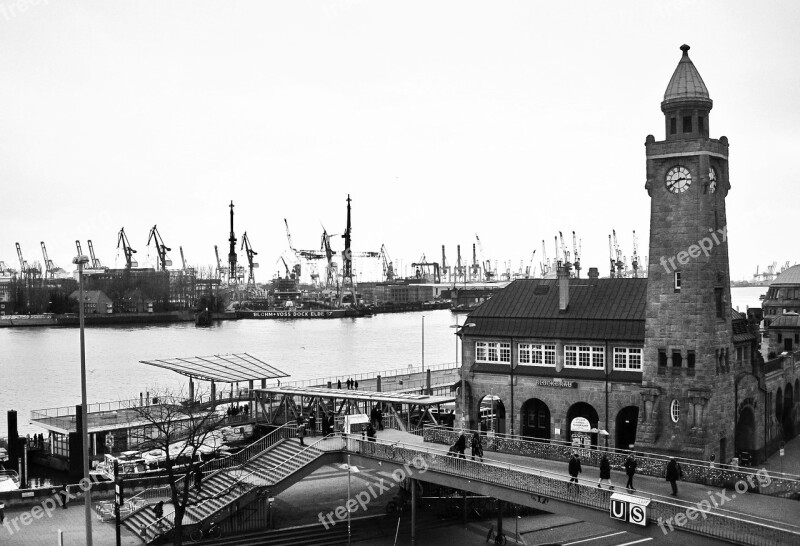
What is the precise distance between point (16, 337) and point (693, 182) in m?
177

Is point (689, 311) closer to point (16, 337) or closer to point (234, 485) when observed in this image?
point (234, 485)

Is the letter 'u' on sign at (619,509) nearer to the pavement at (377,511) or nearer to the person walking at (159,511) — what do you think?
the pavement at (377,511)

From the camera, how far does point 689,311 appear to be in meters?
39.9

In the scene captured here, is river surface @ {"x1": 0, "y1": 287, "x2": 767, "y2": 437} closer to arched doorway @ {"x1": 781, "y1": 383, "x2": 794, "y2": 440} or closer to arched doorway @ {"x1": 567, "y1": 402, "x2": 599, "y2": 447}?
arched doorway @ {"x1": 567, "y1": 402, "x2": 599, "y2": 447}

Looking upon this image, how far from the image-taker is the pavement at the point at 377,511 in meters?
29.3

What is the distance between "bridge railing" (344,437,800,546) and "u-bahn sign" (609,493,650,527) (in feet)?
0.80

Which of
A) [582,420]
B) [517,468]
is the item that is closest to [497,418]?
[582,420]

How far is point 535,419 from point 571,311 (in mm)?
6299

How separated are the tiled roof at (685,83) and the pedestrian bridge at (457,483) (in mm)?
18300

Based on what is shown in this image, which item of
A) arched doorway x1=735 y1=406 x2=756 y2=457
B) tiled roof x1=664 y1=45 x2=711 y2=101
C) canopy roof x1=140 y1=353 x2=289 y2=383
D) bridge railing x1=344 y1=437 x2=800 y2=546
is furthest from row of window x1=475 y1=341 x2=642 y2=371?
canopy roof x1=140 y1=353 x2=289 y2=383

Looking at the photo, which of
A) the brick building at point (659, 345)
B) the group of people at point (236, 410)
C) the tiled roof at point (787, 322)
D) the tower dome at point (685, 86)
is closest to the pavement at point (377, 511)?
the brick building at point (659, 345)

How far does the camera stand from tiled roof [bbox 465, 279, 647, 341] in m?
46.5

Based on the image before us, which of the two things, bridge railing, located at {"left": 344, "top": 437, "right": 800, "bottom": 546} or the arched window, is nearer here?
bridge railing, located at {"left": 344, "top": 437, "right": 800, "bottom": 546}

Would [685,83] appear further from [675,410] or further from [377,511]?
[377,511]
